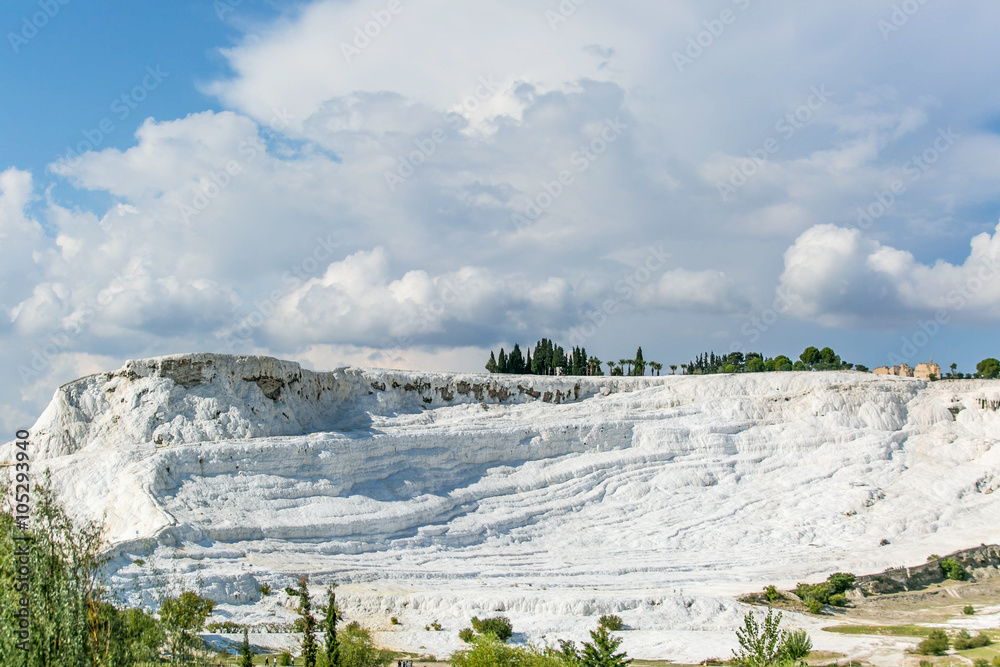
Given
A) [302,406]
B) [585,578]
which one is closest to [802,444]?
[585,578]

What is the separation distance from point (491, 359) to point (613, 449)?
30.2 m

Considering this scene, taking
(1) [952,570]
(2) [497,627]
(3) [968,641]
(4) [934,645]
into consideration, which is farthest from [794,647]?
(1) [952,570]

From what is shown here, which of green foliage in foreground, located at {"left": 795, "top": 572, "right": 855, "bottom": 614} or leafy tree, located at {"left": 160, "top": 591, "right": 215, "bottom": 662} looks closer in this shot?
leafy tree, located at {"left": 160, "top": 591, "right": 215, "bottom": 662}

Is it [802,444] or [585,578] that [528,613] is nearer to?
[585,578]

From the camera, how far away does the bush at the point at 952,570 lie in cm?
3791

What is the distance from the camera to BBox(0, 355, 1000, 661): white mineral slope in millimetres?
30938

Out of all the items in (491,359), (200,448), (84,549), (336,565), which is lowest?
(336,565)

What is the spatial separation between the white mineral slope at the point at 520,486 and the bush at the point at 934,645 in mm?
1658

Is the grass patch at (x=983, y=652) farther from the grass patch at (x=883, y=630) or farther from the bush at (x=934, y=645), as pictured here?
the grass patch at (x=883, y=630)

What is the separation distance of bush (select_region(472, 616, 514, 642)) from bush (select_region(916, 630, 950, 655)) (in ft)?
46.5

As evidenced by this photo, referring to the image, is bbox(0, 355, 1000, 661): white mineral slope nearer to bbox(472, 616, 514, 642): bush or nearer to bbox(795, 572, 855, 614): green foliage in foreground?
bbox(472, 616, 514, 642): bush

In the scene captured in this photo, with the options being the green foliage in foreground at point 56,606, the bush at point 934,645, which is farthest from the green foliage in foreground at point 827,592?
the green foliage in foreground at point 56,606

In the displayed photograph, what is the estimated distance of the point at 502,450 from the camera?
46750 mm

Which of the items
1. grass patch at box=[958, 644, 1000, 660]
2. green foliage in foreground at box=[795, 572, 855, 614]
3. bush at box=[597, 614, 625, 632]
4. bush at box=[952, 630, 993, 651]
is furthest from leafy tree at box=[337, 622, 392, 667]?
bush at box=[952, 630, 993, 651]
